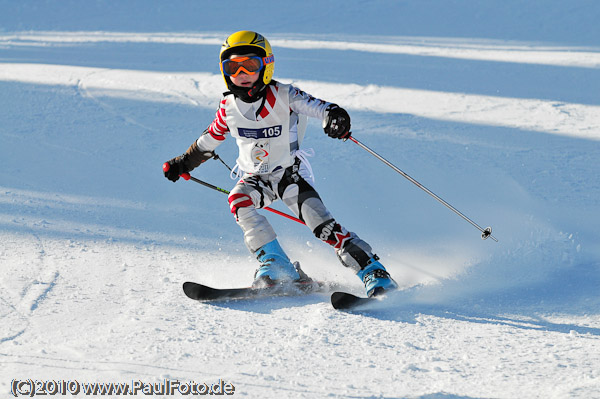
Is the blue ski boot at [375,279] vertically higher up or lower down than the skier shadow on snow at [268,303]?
higher up

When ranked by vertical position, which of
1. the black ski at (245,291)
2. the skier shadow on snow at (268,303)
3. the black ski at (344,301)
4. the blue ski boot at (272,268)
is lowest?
the black ski at (344,301)

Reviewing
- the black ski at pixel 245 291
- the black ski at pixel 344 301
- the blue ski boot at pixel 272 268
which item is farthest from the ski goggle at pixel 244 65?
the black ski at pixel 344 301

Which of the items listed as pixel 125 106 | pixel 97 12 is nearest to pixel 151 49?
pixel 125 106

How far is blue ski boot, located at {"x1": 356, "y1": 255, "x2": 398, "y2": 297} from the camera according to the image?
3686 millimetres

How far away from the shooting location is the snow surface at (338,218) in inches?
111

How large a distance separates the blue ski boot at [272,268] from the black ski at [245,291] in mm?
44

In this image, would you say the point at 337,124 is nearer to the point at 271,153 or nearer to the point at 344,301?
the point at 271,153

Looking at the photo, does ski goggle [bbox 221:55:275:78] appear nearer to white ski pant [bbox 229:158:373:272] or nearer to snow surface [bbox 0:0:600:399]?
white ski pant [bbox 229:158:373:272]

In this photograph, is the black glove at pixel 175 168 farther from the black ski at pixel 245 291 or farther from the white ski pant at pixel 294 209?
the black ski at pixel 245 291

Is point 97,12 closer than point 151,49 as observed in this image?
No

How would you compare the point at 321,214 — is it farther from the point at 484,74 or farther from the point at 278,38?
the point at 278,38

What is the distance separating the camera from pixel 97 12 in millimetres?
14922

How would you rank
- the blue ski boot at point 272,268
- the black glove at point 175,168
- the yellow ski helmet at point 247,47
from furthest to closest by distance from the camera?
the black glove at point 175,168, the blue ski boot at point 272,268, the yellow ski helmet at point 247,47

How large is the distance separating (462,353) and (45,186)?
13.6 ft
